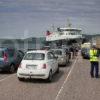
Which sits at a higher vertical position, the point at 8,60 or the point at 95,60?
the point at 95,60

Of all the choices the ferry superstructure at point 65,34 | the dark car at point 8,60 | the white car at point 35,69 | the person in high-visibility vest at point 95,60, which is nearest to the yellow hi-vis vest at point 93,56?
the person in high-visibility vest at point 95,60

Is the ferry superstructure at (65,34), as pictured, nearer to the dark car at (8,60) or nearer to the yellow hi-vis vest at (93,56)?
the dark car at (8,60)

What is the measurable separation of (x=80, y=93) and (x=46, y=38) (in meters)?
73.6

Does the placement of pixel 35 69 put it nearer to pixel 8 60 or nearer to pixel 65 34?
pixel 8 60

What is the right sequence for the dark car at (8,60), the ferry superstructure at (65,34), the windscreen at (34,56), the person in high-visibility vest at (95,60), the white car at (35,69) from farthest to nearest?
1. the ferry superstructure at (65,34)
2. the dark car at (8,60)
3. the person in high-visibility vest at (95,60)
4. the windscreen at (34,56)
5. the white car at (35,69)

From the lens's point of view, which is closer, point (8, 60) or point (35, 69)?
point (35, 69)

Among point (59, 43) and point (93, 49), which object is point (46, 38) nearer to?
point (59, 43)

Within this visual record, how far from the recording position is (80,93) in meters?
9.91

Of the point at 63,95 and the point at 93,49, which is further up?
the point at 93,49

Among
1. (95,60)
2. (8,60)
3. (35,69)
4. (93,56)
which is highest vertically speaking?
(93,56)

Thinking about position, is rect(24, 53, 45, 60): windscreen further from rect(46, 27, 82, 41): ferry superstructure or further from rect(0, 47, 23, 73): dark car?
rect(46, 27, 82, 41): ferry superstructure

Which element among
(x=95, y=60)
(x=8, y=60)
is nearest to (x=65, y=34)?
(x=8, y=60)

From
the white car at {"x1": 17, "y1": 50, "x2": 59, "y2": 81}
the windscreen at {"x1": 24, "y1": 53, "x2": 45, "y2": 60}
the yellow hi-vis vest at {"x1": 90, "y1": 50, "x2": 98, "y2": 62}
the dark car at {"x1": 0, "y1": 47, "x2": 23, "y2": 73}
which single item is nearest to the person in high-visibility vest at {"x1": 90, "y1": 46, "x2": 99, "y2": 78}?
the yellow hi-vis vest at {"x1": 90, "y1": 50, "x2": 98, "y2": 62}

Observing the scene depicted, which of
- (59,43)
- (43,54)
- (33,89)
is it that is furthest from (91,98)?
(59,43)
